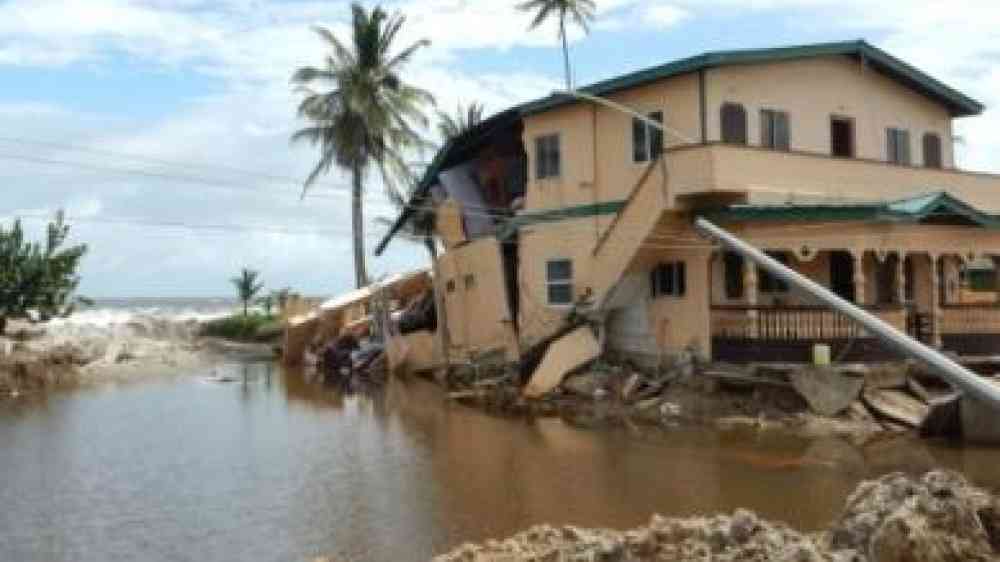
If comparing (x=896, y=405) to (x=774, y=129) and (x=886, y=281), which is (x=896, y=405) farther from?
(x=774, y=129)

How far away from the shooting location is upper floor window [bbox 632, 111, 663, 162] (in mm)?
31688

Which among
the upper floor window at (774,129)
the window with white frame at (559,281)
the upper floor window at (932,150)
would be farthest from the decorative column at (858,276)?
the upper floor window at (932,150)

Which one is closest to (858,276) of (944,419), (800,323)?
(800,323)

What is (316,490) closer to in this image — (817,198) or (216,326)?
(817,198)

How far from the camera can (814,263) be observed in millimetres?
31125

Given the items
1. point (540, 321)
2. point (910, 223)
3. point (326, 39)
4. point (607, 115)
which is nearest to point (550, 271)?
point (540, 321)

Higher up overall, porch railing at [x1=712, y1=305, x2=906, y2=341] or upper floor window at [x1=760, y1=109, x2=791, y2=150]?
upper floor window at [x1=760, y1=109, x2=791, y2=150]

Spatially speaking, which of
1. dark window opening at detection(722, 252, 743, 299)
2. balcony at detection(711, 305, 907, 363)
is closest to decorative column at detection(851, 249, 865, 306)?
balcony at detection(711, 305, 907, 363)

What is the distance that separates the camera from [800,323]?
27.6m

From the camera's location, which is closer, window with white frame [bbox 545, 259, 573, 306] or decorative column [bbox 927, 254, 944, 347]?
decorative column [bbox 927, 254, 944, 347]

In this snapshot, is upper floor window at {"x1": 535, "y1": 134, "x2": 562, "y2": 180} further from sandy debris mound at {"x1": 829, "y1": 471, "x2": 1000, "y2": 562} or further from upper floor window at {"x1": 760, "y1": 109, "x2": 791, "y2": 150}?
sandy debris mound at {"x1": 829, "y1": 471, "x2": 1000, "y2": 562}

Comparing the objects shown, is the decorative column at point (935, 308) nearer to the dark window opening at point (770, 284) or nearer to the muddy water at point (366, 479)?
the dark window opening at point (770, 284)

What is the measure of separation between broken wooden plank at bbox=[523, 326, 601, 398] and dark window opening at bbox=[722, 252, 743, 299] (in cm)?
362

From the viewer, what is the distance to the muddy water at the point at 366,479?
53.1ft
